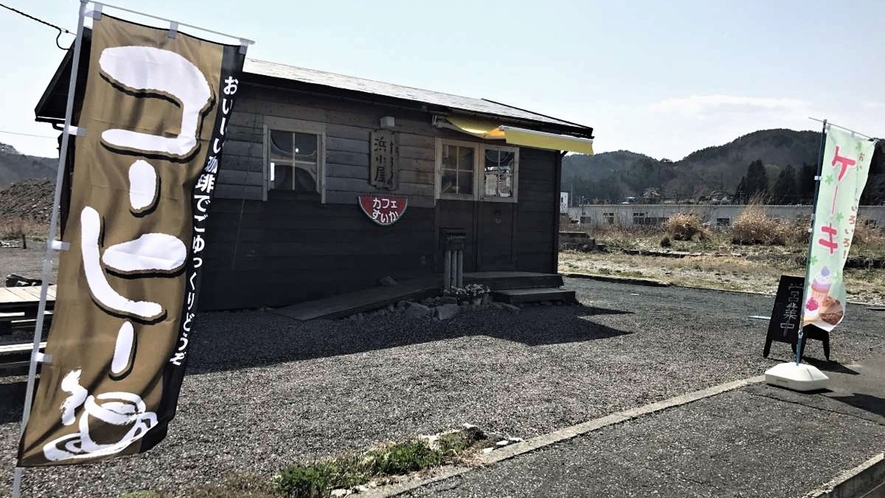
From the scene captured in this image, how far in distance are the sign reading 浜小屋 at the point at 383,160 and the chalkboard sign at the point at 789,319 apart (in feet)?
19.0

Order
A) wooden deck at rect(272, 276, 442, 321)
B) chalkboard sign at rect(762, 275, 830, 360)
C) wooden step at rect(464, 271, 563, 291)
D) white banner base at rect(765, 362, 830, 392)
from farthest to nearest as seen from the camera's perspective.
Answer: wooden step at rect(464, 271, 563, 291)
wooden deck at rect(272, 276, 442, 321)
chalkboard sign at rect(762, 275, 830, 360)
white banner base at rect(765, 362, 830, 392)

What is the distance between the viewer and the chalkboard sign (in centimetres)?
646

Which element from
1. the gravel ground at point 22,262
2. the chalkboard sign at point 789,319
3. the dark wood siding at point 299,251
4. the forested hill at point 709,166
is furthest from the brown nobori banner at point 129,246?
the forested hill at point 709,166

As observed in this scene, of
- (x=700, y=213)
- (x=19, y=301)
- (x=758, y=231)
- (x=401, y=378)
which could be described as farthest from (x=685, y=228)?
(x=19, y=301)

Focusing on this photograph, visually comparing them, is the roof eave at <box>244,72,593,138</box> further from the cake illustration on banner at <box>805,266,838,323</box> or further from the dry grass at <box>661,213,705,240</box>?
the dry grass at <box>661,213,705,240</box>

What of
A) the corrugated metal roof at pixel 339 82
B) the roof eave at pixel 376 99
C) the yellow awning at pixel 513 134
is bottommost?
the yellow awning at pixel 513 134

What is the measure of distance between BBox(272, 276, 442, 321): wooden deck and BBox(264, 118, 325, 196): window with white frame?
1689 mm

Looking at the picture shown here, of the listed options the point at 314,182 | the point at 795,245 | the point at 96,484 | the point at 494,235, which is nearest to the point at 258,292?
the point at 314,182

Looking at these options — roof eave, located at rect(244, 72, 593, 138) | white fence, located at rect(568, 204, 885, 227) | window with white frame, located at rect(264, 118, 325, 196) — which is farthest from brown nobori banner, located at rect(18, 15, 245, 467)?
white fence, located at rect(568, 204, 885, 227)

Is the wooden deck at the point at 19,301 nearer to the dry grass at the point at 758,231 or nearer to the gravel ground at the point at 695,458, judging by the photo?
the gravel ground at the point at 695,458

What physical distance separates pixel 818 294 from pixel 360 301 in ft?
18.2

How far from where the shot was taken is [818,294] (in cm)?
561

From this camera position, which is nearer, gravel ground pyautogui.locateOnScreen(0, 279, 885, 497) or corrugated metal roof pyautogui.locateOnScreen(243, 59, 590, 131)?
gravel ground pyautogui.locateOnScreen(0, 279, 885, 497)

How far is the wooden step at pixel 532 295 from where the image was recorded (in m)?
9.45
